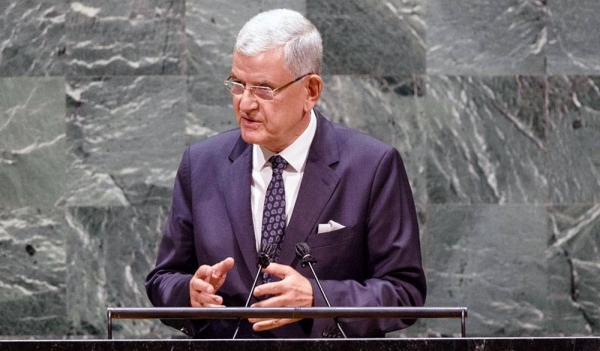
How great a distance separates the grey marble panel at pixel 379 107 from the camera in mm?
5531

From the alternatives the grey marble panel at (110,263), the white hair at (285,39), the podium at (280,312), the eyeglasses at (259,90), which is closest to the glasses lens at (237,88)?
the eyeglasses at (259,90)

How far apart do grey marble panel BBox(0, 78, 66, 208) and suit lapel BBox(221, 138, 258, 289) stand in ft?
6.90

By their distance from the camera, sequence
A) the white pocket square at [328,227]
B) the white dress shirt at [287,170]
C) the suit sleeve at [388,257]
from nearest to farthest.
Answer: the suit sleeve at [388,257] → the white pocket square at [328,227] → the white dress shirt at [287,170]

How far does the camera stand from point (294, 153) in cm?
368

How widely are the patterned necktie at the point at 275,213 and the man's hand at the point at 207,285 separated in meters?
0.31

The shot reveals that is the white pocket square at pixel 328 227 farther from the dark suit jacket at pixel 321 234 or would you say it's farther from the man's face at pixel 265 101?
the man's face at pixel 265 101

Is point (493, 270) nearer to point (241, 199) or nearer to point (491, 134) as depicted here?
point (491, 134)

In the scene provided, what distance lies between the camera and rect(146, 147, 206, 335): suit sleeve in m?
3.57

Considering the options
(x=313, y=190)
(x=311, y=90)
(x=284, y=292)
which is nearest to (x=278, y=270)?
(x=284, y=292)

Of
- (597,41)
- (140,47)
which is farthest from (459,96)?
(140,47)

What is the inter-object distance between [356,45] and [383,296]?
7.68 ft

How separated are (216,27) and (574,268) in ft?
7.14

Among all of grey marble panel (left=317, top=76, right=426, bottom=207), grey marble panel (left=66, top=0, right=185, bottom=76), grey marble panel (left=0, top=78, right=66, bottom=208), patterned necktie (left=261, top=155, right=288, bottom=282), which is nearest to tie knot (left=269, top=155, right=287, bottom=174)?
patterned necktie (left=261, top=155, right=288, bottom=282)

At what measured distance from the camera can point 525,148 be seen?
218 inches
